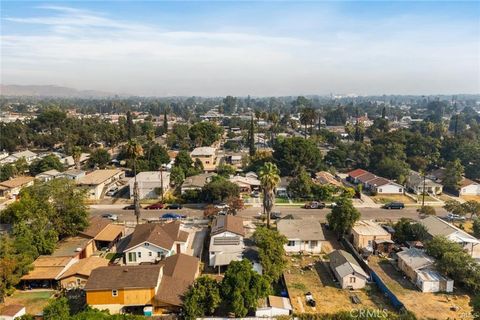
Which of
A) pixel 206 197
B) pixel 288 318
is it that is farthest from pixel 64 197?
pixel 288 318

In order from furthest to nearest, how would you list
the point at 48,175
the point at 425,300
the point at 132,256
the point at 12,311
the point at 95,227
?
the point at 48,175, the point at 95,227, the point at 132,256, the point at 425,300, the point at 12,311

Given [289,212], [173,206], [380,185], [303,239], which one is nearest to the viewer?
[303,239]

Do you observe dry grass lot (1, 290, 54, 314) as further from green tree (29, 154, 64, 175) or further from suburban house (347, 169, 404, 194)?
suburban house (347, 169, 404, 194)

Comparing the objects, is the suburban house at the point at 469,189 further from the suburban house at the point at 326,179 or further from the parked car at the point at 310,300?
the parked car at the point at 310,300

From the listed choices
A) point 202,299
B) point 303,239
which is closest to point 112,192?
point 303,239

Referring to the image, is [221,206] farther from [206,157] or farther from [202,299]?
[206,157]

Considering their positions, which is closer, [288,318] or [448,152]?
[288,318]

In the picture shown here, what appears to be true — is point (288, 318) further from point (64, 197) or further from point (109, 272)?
point (64, 197)
